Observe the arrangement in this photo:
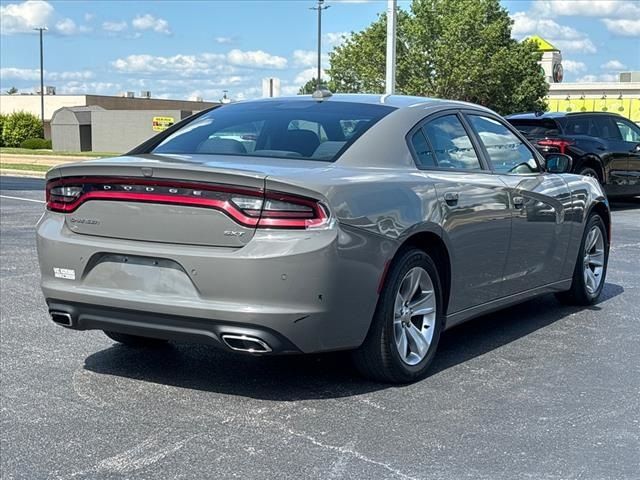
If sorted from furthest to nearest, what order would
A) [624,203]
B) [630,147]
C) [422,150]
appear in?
[624,203]
[630,147]
[422,150]

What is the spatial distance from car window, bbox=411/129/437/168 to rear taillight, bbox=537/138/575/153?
9.76 metres

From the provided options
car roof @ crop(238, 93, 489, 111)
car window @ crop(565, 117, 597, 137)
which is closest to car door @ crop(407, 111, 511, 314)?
car roof @ crop(238, 93, 489, 111)

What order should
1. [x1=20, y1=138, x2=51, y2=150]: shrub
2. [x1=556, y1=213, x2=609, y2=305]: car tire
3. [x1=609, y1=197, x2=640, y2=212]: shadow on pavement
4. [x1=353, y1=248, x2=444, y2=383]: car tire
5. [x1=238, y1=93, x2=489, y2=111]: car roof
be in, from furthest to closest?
[x1=20, y1=138, x2=51, y2=150]: shrub < [x1=609, y1=197, x2=640, y2=212]: shadow on pavement < [x1=556, y1=213, x2=609, y2=305]: car tire < [x1=238, y1=93, x2=489, y2=111]: car roof < [x1=353, y1=248, x2=444, y2=383]: car tire

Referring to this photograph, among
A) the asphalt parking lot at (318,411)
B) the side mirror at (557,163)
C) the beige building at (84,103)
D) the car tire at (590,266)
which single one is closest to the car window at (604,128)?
the car tire at (590,266)

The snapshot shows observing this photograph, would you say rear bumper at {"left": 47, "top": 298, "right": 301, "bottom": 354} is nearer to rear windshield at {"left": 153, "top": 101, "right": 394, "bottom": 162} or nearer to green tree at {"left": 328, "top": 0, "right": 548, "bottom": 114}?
rear windshield at {"left": 153, "top": 101, "right": 394, "bottom": 162}

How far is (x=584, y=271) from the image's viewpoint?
7.08m

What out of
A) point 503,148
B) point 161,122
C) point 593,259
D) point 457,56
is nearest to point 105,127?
point 161,122

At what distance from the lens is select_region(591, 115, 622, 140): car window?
1549cm

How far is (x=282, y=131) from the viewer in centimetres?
527

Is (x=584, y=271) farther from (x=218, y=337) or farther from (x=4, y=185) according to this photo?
(x=4, y=185)

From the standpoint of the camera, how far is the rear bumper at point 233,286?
4242mm

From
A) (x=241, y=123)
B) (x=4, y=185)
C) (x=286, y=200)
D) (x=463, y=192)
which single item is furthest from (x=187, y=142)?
(x=4, y=185)

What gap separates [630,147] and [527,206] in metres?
10.4

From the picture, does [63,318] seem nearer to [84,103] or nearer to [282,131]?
[282,131]
